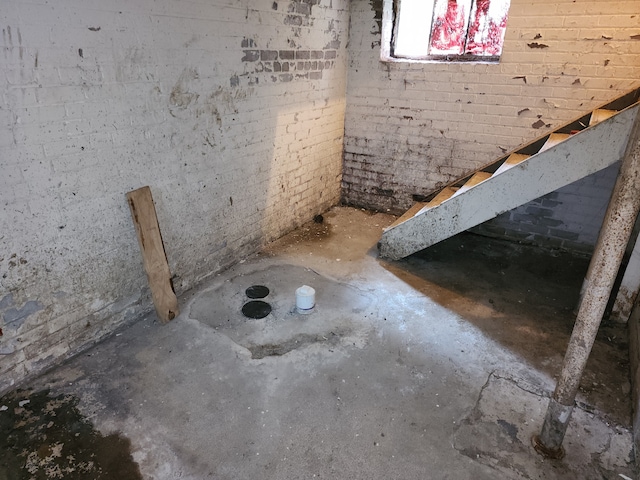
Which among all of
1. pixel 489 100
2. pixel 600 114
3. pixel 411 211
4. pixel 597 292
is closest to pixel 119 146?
pixel 597 292

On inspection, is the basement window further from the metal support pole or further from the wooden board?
the wooden board

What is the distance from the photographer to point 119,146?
2.87 metres

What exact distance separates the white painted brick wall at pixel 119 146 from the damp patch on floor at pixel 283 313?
0.36m

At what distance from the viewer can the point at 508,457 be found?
2.27 m

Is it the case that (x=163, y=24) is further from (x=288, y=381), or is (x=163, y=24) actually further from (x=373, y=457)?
(x=373, y=457)

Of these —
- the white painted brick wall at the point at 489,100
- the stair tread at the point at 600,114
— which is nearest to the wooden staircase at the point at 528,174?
the stair tread at the point at 600,114

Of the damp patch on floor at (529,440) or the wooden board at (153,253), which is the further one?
the wooden board at (153,253)

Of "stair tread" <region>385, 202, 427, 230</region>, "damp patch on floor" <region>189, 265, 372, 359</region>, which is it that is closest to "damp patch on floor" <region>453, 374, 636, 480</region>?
"damp patch on floor" <region>189, 265, 372, 359</region>

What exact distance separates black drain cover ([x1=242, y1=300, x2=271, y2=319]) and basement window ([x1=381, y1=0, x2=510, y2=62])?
10.9ft

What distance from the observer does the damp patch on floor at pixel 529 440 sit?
2.21 meters

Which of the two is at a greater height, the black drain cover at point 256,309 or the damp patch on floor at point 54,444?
the black drain cover at point 256,309

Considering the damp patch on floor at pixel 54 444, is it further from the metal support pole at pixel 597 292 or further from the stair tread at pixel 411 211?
the stair tread at pixel 411 211

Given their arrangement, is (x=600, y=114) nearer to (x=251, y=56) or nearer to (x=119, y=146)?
(x=251, y=56)

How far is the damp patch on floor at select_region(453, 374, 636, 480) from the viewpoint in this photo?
2.21m
